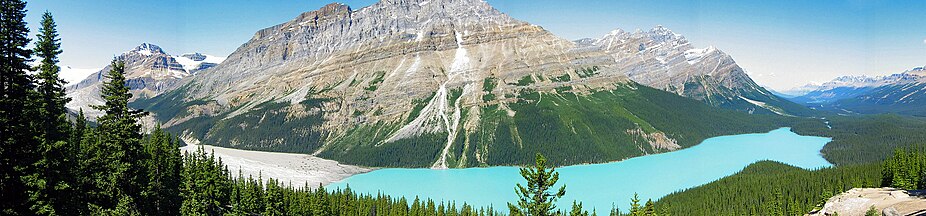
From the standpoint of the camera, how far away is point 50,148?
23.1 metres

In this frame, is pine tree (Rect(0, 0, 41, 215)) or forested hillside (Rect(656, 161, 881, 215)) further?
forested hillside (Rect(656, 161, 881, 215))

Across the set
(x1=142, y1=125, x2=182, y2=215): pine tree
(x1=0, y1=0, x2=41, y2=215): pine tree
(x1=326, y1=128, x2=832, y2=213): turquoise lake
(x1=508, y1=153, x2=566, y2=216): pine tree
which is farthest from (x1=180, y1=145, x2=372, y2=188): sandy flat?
(x1=508, y1=153, x2=566, y2=216): pine tree

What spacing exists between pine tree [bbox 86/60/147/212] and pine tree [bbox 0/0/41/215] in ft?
13.9

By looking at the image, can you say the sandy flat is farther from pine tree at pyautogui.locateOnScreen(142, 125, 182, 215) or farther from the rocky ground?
the rocky ground

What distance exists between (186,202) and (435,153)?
149 m

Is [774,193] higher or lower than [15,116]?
lower

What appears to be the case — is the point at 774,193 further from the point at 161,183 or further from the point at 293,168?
the point at 293,168

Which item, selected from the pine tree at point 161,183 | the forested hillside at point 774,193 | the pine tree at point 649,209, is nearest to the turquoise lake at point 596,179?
the forested hillside at point 774,193

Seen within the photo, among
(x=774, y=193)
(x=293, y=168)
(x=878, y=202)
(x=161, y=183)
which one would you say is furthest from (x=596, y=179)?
(x=161, y=183)

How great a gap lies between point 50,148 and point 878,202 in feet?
230

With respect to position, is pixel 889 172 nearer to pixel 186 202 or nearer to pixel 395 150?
pixel 186 202

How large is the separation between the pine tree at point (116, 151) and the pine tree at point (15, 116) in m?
4.23

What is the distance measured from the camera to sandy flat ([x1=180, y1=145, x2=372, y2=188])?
153 metres

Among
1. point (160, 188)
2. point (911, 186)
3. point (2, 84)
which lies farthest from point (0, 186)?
point (911, 186)
